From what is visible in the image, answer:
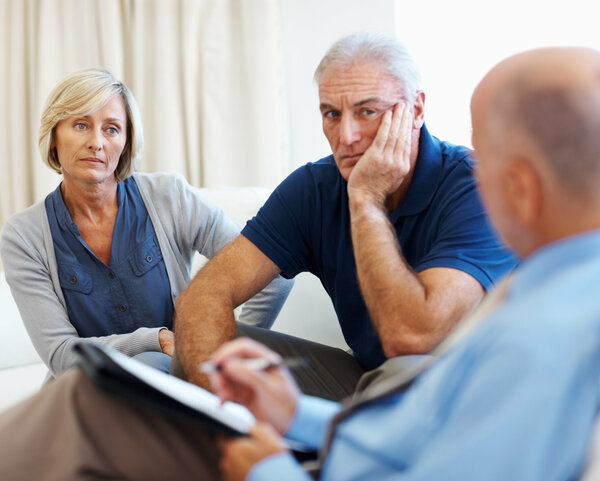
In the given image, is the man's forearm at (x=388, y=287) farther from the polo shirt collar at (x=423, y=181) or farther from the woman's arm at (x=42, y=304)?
the woman's arm at (x=42, y=304)

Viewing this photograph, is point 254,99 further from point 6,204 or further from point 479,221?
point 479,221

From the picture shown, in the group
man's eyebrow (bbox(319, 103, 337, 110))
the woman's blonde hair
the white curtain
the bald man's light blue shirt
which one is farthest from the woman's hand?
the bald man's light blue shirt

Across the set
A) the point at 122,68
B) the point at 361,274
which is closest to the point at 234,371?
the point at 361,274

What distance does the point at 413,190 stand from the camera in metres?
1.62

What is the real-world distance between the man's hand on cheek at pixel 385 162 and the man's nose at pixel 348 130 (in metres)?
0.05

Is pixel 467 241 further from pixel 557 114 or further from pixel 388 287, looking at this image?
pixel 557 114

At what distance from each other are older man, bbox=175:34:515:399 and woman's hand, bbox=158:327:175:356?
0.91ft

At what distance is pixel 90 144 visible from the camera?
2.06 meters

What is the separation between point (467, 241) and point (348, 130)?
38 cm

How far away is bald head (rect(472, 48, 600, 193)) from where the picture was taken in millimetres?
694

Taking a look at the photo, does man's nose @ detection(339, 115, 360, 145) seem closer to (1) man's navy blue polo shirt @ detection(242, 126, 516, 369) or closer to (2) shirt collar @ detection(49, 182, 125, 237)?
(1) man's navy blue polo shirt @ detection(242, 126, 516, 369)

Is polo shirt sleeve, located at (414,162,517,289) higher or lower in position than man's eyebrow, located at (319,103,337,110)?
lower

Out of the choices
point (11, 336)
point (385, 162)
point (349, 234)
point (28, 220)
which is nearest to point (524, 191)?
point (385, 162)

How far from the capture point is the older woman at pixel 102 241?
198 centimetres
